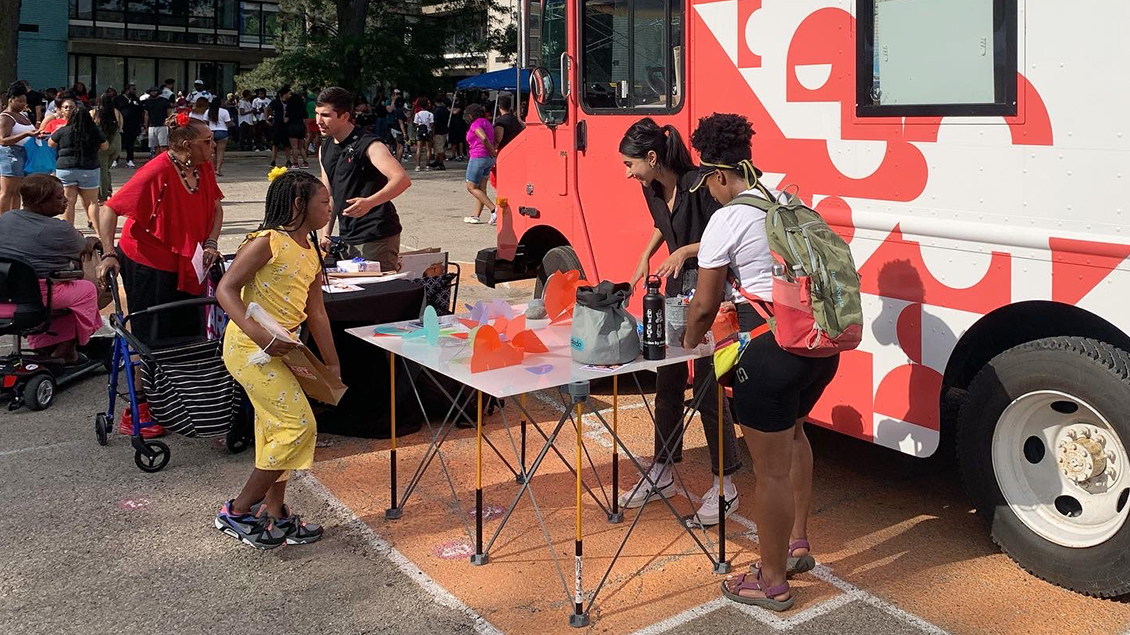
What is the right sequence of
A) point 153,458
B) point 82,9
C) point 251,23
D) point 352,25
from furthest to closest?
point 251,23
point 82,9
point 352,25
point 153,458

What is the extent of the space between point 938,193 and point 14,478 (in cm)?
465

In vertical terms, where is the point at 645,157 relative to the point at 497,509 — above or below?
above

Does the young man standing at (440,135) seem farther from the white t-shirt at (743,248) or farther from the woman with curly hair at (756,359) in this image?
the white t-shirt at (743,248)

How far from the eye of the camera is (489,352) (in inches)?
173

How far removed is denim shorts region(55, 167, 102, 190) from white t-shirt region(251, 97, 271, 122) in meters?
19.9

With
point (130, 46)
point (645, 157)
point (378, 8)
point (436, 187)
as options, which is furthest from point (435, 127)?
point (645, 157)

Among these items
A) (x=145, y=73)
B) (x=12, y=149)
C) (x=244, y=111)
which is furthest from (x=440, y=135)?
(x=145, y=73)

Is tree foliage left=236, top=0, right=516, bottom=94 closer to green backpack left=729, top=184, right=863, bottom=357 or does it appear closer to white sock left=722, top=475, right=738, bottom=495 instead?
white sock left=722, top=475, right=738, bottom=495

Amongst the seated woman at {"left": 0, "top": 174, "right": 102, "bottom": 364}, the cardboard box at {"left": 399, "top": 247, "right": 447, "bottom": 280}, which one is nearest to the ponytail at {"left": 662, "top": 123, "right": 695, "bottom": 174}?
the cardboard box at {"left": 399, "top": 247, "right": 447, "bottom": 280}

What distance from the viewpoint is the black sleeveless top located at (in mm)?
6770

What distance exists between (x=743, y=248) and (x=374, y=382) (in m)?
3.05

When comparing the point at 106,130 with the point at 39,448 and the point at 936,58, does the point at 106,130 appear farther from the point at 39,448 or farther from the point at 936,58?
the point at 936,58

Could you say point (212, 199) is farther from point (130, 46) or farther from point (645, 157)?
point (130, 46)

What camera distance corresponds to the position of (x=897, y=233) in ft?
15.6
